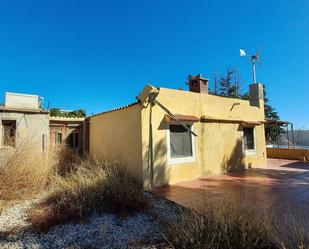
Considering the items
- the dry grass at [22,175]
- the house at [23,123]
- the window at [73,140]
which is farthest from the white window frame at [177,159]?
the window at [73,140]

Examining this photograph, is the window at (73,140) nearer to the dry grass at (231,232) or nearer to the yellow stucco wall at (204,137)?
the yellow stucco wall at (204,137)

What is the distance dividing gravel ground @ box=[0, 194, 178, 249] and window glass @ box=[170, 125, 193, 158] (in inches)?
163

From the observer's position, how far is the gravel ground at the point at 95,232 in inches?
219

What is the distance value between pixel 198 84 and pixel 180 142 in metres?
4.37

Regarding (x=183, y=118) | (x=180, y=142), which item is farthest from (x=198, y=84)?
(x=180, y=142)

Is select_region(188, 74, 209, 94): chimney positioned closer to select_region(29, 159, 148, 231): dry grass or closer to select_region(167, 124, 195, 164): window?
select_region(167, 124, 195, 164): window

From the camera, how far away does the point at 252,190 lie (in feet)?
31.2

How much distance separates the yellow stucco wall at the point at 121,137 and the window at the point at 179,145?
1.82 meters

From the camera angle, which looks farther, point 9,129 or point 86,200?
point 9,129

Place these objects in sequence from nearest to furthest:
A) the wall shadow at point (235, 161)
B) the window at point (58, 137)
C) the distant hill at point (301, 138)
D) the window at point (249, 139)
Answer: the wall shadow at point (235, 161) < the window at point (249, 139) < the window at point (58, 137) < the distant hill at point (301, 138)

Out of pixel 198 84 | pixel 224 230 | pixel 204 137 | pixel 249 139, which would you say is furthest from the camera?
pixel 249 139

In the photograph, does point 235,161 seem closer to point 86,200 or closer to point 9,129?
point 86,200

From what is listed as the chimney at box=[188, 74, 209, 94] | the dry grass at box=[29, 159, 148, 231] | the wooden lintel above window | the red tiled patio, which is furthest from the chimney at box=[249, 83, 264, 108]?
the dry grass at box=[29, 159, 148, 231]

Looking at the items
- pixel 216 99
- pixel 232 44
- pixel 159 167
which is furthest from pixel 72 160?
pixel 232 44
